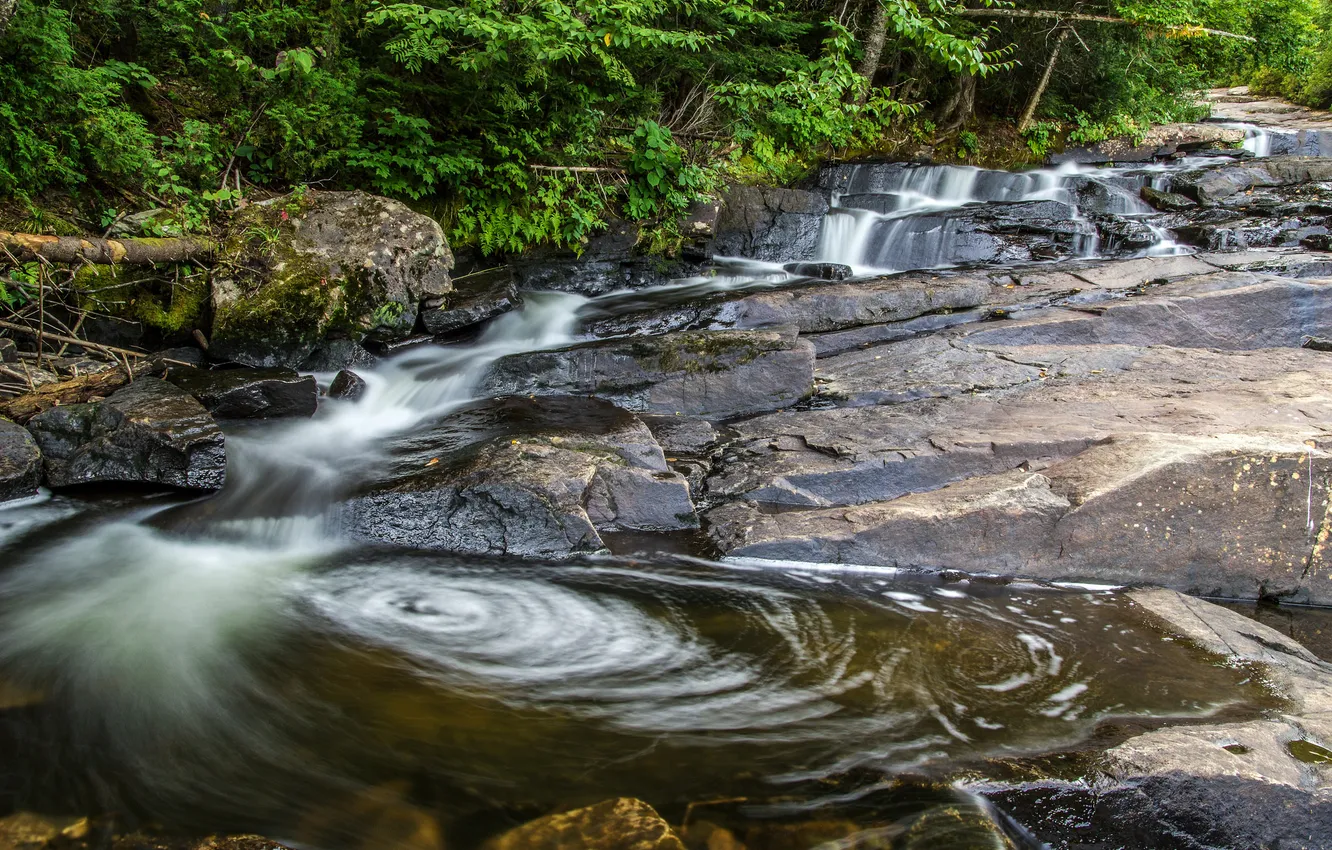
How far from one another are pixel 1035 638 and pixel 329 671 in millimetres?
3520

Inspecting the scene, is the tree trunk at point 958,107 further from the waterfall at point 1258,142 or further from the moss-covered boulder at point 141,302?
the moss-covered boulder at point 141,302

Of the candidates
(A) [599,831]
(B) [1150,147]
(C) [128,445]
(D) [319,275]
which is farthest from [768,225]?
(A) [599,831]

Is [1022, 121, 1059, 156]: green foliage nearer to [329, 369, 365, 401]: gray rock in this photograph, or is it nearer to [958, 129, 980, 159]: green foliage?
[958, 129, 980, 159]: green foliage

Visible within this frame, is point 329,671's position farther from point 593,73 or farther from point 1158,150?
point 1158,150

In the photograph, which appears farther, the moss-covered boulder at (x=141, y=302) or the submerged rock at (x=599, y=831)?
the moss-covered boulder at (x=141, y=302)

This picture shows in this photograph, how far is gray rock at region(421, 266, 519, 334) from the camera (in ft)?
27.5

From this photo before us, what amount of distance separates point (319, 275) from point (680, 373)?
361 centimetres

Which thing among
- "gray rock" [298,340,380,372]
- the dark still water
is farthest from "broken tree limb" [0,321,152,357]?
the dark still water

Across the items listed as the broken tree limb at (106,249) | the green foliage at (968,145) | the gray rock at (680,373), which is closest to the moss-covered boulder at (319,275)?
the broken tree limb at (106,249)

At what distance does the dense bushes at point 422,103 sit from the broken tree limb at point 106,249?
0.39 metres

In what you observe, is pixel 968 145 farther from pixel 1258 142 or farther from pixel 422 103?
pixel 422 103

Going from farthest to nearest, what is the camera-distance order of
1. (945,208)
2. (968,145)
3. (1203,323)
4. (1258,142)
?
(1258,142) → (968,145) → (945,208) → (1203,323)

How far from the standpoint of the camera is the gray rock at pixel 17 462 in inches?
204

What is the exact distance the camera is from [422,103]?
927 centimetres
